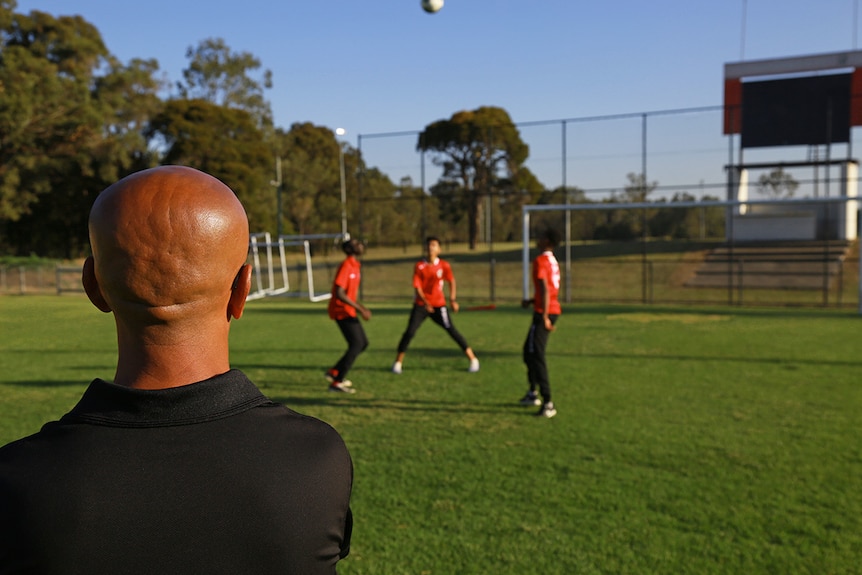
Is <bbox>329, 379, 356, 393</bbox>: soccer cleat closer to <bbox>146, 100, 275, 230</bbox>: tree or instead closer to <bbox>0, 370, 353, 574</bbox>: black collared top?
<bbox>0, 370, 353, 574</bbox>: black collared top

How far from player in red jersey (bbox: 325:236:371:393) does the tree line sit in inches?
641

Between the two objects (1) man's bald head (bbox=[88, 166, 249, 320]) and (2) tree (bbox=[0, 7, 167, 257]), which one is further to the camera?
(2) tree (bbox=[0, 7, 167, 257])

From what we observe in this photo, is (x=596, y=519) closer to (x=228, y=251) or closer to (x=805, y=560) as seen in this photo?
(x=805, y=560)

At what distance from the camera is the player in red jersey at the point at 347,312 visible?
30.3ft

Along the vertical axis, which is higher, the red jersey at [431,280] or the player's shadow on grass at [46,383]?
the red jersey at [431,280]

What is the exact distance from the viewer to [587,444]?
22.1 feet

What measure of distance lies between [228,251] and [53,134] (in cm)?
4099

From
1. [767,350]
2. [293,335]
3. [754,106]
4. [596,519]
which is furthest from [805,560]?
[754,106]

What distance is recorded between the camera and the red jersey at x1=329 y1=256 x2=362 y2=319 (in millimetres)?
9438

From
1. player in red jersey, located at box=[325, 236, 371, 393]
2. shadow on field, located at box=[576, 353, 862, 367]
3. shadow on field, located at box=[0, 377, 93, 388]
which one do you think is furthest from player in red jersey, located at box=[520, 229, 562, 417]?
shadow on field, located at box=[0, 377, 93, 388]

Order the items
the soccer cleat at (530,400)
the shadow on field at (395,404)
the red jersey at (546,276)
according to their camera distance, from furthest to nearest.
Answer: the soccer cleat at (530,400), the shadow on field at (395,404), the red jersey at (546,276)

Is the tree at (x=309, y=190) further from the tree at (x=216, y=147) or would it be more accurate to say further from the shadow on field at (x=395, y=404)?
the shadow on field at (x=395, y=404)

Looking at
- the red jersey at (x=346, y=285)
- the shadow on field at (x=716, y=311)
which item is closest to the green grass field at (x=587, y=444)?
the red jersey at (x=346, y=285)

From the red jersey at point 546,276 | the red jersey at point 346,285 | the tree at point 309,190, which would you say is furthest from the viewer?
the tree at point 309,190
